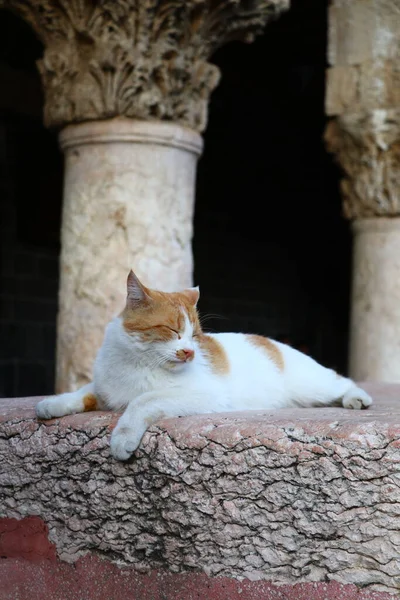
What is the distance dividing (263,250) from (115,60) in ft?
22.7

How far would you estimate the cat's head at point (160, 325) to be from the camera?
3086mm

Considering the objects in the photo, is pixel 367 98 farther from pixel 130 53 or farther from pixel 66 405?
pixel 66 405

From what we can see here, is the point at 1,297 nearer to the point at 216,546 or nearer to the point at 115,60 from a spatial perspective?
the point at 115,60

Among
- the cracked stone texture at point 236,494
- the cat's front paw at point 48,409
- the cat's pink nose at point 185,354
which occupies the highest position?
the cat's pink nose at point 185,354

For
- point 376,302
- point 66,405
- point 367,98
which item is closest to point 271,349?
point 66,405

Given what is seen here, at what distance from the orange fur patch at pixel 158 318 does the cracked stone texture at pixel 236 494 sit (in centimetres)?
29

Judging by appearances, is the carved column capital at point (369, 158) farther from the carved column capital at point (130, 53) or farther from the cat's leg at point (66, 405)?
the cat's leg at point (66, 405)

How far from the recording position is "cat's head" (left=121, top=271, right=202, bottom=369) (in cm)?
309

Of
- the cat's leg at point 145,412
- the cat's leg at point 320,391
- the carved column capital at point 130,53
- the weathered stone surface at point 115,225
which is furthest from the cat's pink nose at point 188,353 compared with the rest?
the carved column capital at point 130,53

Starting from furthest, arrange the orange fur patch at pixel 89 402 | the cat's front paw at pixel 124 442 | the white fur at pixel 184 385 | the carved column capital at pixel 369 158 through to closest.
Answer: the carved column capital at pixel 369 158 → the orange fur patch at pixel 89 402 → the white fur at pixel 184 385 → the cat's front paw at pixel 124 442

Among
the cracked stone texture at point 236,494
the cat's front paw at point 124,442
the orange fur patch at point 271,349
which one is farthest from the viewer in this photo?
the orange fur patch at point 271,349

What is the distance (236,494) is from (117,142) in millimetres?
3318

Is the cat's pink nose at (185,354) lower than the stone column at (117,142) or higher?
lower

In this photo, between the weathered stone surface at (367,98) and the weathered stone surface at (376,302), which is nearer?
the weathered stone surface at (367,98)
